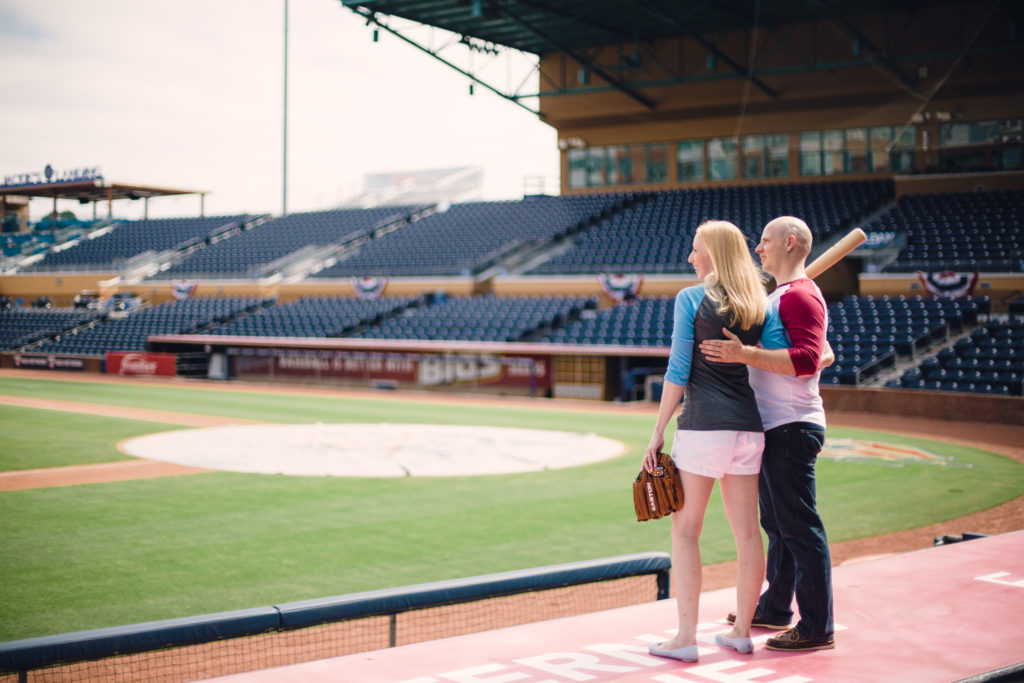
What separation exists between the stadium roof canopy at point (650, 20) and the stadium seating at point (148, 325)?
604 inches

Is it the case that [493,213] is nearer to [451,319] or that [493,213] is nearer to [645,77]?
[645,77]

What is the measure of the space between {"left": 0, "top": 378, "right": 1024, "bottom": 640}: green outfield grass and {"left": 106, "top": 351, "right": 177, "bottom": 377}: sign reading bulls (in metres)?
19.0

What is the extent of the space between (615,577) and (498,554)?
2732 mm

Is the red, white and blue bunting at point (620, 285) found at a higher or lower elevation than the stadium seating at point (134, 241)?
lower

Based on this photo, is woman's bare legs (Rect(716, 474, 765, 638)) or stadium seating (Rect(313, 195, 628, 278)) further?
stadium seating (Rect(313, 195, 628, 278))

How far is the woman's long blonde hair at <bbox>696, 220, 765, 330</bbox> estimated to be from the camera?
4312mm

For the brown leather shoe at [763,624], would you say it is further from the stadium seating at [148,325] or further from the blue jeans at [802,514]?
the stadium seating at [148,325]

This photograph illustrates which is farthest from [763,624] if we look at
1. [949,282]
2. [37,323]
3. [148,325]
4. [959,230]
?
[37,323]

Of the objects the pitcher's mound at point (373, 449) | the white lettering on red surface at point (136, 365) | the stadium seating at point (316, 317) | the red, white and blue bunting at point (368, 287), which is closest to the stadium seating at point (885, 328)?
the pitcher's mound at point (373, 449)

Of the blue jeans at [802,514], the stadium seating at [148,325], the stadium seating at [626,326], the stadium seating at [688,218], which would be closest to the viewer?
the blue jeans at [802,514]

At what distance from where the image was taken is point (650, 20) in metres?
33.2

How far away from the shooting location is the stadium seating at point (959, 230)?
2580 cm

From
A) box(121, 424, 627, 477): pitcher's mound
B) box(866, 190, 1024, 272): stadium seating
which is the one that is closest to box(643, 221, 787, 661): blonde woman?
box(121, 424, 627, 477): pitcher's mound

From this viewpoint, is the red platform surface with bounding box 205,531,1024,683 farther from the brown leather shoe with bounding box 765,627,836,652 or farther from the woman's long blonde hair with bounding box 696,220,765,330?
the woman's long blonde hair with bounding box 696,220,765,330
